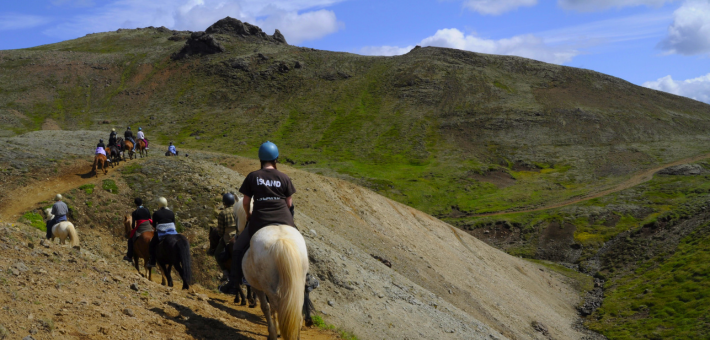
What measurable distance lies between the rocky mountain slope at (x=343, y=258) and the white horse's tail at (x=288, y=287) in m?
2.52

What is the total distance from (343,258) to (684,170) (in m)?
90.4

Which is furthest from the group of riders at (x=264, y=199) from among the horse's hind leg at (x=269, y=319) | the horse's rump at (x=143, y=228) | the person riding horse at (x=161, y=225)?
the horse's rump at (x=143, y=228)

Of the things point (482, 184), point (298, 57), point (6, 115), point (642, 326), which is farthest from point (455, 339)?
point (298, 57)

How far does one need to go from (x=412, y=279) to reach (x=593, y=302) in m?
27.1

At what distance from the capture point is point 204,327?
10.1 m

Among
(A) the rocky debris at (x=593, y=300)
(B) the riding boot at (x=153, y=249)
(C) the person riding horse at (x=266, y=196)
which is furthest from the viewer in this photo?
(A) the rocky debris at (x=593, y=300)

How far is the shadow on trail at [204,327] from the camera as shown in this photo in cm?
975

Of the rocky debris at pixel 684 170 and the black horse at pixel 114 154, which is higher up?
the rocky debris at pixel 684 170

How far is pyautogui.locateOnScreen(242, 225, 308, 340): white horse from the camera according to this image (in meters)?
8.25

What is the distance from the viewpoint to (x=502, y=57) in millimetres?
156000

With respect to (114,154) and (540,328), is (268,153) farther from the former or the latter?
(540,328)

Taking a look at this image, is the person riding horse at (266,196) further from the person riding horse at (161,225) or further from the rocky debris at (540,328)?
the rocky debris at (540,328)

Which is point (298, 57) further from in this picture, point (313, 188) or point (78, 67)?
point (313, 188)

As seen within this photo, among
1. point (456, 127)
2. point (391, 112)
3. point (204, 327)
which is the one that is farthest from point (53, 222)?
point (391, 112)
